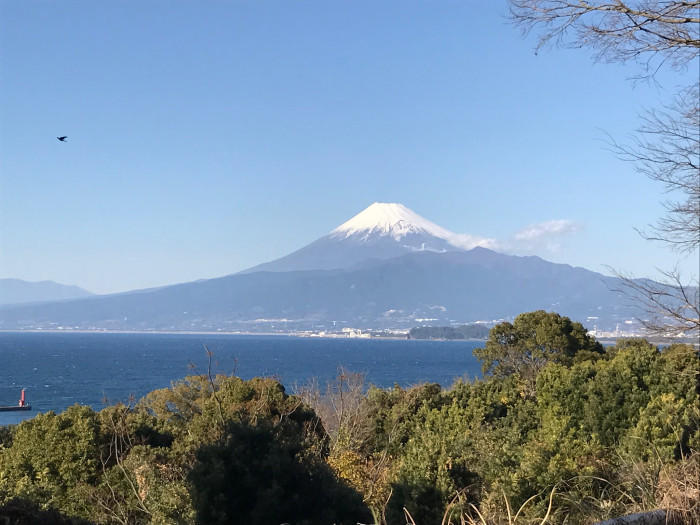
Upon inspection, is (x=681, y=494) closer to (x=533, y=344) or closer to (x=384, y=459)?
(x=384, y=459)

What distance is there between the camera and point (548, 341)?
35719 mm

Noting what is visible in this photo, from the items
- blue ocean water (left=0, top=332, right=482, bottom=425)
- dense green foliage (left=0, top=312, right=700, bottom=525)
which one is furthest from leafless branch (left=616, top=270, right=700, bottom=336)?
blue ocean water (left=0, top=332, right=482, bottom=425)

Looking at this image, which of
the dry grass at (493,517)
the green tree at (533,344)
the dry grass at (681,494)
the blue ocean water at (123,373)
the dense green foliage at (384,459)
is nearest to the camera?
the dry grass at (493,517)

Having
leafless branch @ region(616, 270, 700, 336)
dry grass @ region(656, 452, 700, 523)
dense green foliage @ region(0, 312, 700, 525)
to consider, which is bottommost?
dense green foliage @ region(0, 312, 700, 525)

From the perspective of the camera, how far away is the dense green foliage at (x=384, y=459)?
6.64 meters

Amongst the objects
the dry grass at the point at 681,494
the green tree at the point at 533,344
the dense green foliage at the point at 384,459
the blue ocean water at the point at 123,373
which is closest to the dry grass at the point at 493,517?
the dense green foliage at the point at 384,459

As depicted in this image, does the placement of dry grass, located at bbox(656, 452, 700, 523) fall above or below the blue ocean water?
above

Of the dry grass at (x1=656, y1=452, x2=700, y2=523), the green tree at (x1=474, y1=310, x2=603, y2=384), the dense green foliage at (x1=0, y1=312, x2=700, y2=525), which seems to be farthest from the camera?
the green tree at (x1=474, y1=310, x2=603, y2=384)

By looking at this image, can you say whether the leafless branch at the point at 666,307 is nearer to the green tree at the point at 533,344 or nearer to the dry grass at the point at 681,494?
the dry grass at the point at 681,494

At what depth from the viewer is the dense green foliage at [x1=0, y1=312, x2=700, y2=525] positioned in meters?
6.64

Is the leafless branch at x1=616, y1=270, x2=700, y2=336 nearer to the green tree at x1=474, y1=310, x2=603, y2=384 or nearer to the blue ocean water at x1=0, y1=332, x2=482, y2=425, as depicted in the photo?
the green tree at x1=474, y1=310, x2=603, y2=384

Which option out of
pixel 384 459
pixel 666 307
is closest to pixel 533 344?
pixel 384 459

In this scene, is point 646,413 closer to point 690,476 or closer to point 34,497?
point 690,476

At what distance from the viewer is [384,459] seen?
1239cm
